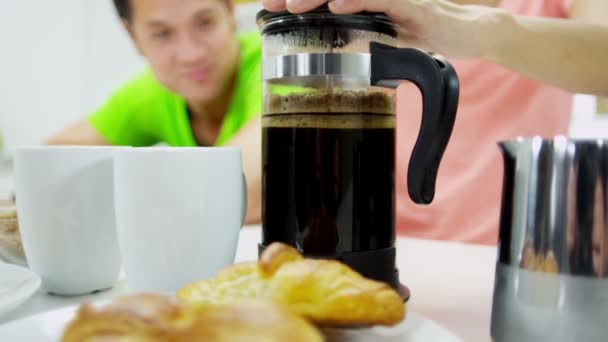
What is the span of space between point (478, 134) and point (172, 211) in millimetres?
922

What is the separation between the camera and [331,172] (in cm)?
44

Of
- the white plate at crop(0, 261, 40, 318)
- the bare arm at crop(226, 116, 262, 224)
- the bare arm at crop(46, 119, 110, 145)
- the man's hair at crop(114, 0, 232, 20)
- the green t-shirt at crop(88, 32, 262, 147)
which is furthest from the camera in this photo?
the bare arm at crop(46, 119, 110, 145)

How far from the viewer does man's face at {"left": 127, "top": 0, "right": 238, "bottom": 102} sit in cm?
121

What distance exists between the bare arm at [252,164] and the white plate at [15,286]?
1.34ft

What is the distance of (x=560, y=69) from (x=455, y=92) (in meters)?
0.51

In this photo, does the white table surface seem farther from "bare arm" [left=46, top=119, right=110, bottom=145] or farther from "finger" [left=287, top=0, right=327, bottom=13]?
"bare arm" [left=46, top=119, right=110, bottom=145]

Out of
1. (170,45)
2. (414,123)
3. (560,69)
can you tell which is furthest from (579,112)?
(170,45)

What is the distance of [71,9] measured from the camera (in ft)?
8.46

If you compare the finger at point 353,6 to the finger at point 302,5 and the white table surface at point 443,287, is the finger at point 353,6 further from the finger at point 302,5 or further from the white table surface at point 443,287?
the white table surface at point 443,287

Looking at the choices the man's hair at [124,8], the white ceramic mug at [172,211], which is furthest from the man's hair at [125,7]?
the white ceramic mug at [172,211]

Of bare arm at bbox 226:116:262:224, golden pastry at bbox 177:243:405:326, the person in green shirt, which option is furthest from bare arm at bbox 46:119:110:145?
golden pastry at bbox 177:243:405:326

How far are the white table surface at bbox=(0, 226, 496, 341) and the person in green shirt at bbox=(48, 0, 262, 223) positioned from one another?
334mm

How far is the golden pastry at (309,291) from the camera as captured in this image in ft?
0.92

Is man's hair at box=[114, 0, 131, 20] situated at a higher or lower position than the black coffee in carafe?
higher
